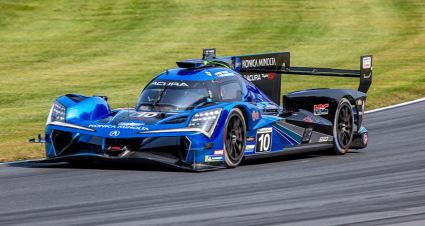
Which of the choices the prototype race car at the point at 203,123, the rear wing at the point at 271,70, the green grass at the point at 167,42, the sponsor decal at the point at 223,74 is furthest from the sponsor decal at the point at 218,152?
the green grass at the point at 167,42

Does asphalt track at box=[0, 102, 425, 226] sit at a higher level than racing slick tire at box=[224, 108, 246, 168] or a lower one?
lower

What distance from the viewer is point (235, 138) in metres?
7.63

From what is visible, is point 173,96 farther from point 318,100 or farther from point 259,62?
point 259,62

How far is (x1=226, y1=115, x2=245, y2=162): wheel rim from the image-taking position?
24.7ft

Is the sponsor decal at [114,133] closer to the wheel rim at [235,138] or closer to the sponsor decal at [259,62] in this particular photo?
the wheel rim at [235,138]

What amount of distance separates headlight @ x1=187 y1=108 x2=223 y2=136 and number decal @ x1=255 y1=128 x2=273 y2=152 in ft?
2.89

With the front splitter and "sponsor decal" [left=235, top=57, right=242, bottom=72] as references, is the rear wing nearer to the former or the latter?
"sponsor decal" [left=235, top=57, right=242, bottom=72]

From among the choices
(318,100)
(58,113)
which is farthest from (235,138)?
(58,113)

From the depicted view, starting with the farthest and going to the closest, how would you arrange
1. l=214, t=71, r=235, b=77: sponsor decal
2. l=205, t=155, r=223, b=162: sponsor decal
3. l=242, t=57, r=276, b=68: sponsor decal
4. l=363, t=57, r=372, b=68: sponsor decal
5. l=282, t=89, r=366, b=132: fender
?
1. l=242, t=57, r=276, b=68: sponsor decal
2. l=363, t=57, r=372, b=68: sponsor decal
3. l=282, t=89, r=366, b=132: fender
4. l=214, t=71, r=235, b=77: sponsor decal
5. l=205, t=155, r=223, b=162: sponsor decal

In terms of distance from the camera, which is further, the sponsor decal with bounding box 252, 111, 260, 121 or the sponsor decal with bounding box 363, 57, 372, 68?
the sponsor decal with bounding box 363, 57, 372, 68

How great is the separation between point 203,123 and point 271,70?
3.94 meters

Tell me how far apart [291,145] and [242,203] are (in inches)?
118

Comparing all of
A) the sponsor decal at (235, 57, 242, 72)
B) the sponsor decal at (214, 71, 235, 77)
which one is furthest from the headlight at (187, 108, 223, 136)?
the sponsor decal at (235, 57, 242, 72)

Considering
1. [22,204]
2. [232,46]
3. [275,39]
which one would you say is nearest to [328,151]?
[22,204]
